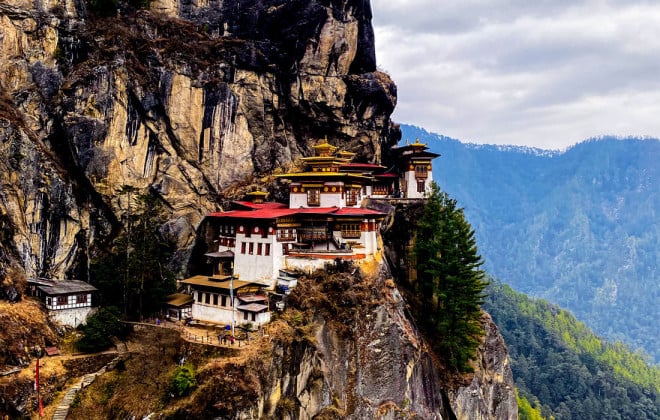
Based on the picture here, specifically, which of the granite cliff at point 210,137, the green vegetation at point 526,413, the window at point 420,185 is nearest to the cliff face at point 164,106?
the granite cliff at point 210,137

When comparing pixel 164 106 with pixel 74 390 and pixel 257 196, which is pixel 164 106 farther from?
pixel 74 390

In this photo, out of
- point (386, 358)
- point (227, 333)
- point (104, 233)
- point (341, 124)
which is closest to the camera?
point (227, 333)

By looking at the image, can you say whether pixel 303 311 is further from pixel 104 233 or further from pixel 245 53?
pixel 245 53

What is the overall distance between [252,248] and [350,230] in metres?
8.11

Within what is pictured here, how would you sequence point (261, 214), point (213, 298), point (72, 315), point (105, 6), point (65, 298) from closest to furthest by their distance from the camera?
point (65, 298) < point (72, 315) < point (213, 298) < point (261, 214) < point (105, 6)

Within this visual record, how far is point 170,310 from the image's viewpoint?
46938 millimetres

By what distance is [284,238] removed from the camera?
47.8m

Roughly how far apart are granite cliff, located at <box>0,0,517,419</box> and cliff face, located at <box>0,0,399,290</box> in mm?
121

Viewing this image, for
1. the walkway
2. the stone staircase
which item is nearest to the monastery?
the walkway

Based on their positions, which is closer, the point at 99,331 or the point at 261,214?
the point at 99,331

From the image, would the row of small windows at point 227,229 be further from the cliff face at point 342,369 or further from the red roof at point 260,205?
the cliff face at point 342,369

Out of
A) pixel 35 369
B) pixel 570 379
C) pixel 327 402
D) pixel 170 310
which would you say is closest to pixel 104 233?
pixel 170 310

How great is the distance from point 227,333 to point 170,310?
24.9 ft

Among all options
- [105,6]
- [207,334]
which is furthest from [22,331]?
[105,6]
